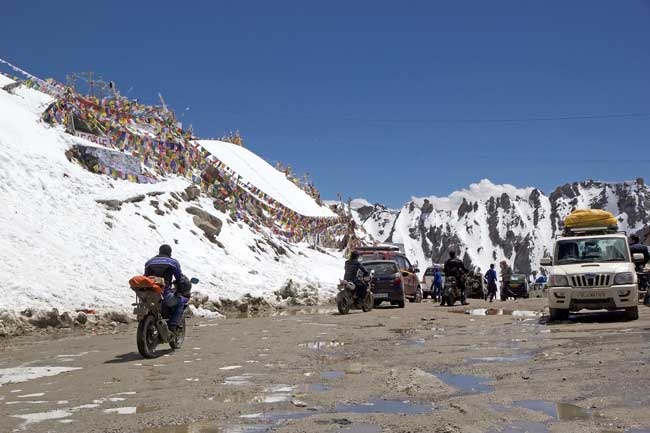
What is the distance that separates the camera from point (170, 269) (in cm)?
1051

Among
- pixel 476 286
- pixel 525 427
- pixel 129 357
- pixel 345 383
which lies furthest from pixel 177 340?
pixel 476 286

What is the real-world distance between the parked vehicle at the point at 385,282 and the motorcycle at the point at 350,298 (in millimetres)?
1655

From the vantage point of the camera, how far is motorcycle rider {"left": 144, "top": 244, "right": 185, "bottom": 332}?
34.3 ft

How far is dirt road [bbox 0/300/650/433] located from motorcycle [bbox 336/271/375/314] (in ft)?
19.2

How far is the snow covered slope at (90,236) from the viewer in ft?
56.4

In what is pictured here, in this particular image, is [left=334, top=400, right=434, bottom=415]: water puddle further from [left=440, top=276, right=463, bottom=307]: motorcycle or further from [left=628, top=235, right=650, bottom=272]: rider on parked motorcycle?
[left=440, top=276, right=463, bottom=307]: motorcycle

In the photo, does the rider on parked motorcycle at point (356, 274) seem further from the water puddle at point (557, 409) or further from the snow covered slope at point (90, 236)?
the water puddle at point (557, 409)

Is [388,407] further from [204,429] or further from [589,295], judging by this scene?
[589,295]

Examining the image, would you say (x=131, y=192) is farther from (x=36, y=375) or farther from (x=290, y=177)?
(x=290, y=177)

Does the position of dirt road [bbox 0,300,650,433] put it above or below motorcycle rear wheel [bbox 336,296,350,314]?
below

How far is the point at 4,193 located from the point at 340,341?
14078 millimetres

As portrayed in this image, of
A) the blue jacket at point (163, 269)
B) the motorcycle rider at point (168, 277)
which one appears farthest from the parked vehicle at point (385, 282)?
the blue jacket at point (163, 269)

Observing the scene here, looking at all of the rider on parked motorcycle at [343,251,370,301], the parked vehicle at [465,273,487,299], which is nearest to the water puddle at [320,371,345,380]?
the rider on parked motorcycle at [343,251,370,301]

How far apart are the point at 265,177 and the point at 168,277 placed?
4156 centimetres
